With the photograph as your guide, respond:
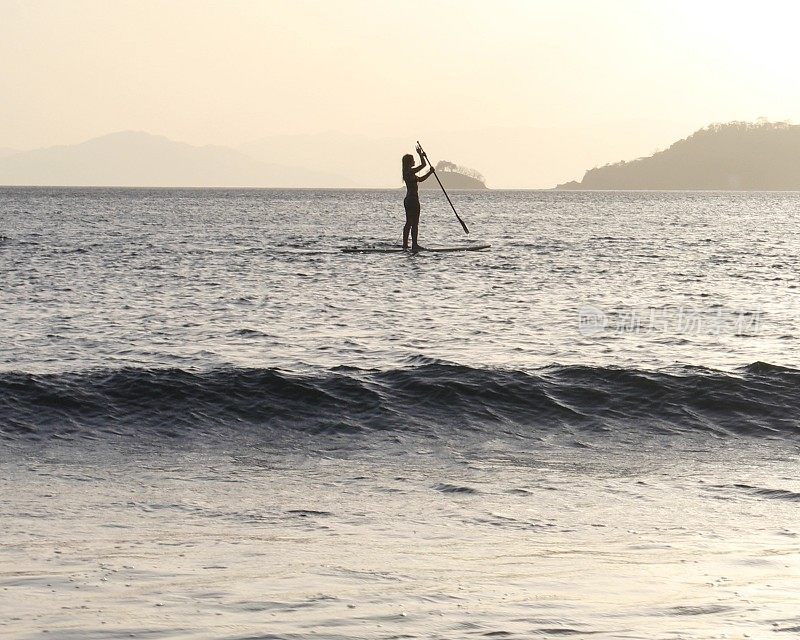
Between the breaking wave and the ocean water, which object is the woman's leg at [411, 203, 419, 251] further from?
the breaking wave

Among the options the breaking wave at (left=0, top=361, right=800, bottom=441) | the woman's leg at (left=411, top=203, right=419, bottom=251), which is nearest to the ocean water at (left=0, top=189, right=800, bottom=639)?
the breaking wave at (left=0, top=361, right=800, bottom=441)

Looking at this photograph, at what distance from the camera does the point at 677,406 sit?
11617mm

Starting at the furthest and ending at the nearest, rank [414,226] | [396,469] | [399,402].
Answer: [414,226]
[399,402]
[396,469]

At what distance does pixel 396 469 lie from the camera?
8891 millimetres

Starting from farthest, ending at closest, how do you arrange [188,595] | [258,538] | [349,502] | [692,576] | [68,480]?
1. [68,480]
2. [349,502]
3. [258,538]
4. [692,576]
5. [188,595]

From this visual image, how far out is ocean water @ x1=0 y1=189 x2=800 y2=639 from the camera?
534 cm

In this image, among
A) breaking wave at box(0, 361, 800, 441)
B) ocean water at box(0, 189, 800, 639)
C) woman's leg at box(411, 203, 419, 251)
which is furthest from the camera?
woman's leg at box(411, 203, 419, 251)

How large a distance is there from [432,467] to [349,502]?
1.53 m

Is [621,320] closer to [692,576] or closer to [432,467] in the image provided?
[432,467]

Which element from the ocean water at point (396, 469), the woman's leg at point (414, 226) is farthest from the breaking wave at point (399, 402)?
the woman's leg at point (414, 226)

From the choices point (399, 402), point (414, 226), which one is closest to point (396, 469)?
point (399, 402)

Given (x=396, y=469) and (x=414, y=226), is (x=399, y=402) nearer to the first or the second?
(x=396, y=469)

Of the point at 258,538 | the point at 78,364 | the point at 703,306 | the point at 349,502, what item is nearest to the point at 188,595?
the point at 258,538

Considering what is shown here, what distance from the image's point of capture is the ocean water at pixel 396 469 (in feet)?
17.5
